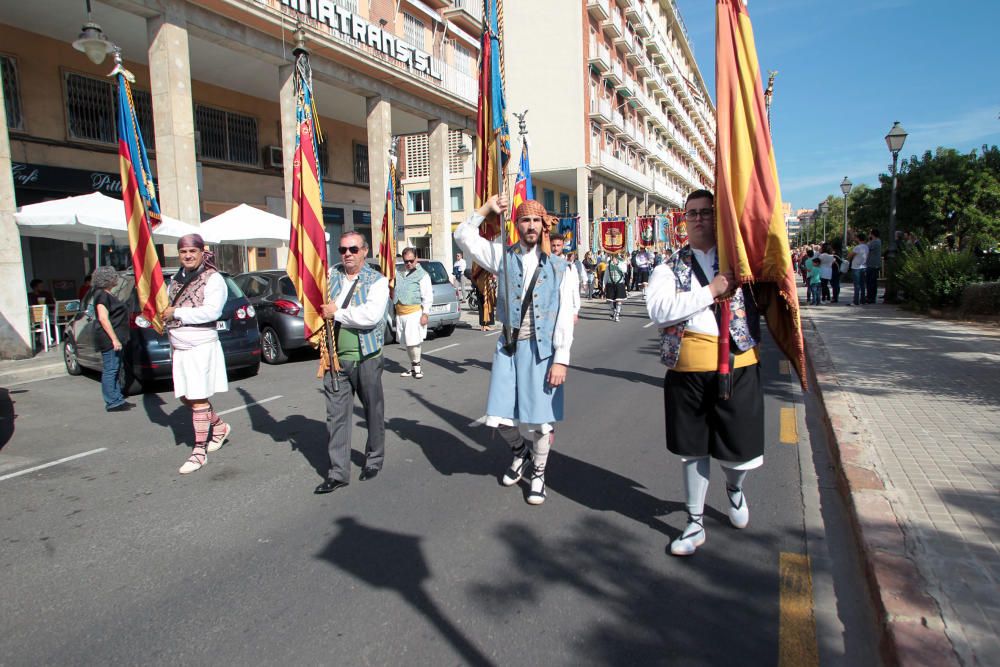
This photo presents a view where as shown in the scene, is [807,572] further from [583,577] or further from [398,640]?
[398,640]

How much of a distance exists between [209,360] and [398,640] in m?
3.47

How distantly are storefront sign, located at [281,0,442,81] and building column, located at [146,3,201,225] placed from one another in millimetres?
3278

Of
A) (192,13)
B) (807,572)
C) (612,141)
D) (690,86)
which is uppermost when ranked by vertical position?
(690,86)

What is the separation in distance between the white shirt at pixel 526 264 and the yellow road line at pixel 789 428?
278 cm

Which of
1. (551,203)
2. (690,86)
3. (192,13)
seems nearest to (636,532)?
(192,13)

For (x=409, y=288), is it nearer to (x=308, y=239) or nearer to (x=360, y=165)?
(x=308, y=239)

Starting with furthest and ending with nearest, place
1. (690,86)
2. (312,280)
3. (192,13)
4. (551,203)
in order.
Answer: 1. (690,86)
2. (551,203)
3. (192,13)
4. (312,280)

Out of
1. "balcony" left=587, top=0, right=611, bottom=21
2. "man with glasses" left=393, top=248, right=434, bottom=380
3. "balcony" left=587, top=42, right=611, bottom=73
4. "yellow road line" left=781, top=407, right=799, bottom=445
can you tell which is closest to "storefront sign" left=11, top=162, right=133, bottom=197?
"man with glasses" left=393, top=248, right=434, bottom=380

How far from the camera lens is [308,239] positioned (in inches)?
191

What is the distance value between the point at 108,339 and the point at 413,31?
1839 cm

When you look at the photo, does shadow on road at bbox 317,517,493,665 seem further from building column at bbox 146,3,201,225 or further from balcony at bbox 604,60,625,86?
balcony at bbox 604,60,625,86

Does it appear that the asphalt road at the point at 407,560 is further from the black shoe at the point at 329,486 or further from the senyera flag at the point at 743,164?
the senyera flag at the point at 743,164

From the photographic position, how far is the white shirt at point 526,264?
4.16 meters

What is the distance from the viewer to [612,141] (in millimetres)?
41188
